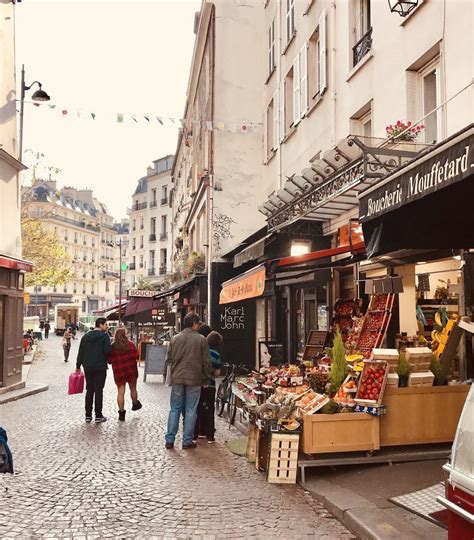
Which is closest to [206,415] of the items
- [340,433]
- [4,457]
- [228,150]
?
[340,433]

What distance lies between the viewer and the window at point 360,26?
11406mm

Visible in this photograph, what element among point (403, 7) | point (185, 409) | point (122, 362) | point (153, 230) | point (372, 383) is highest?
point (153, 230)

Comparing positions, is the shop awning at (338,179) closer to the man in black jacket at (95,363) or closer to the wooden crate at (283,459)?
the wooden crate at (283,459)

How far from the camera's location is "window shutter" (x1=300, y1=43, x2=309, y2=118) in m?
14.3

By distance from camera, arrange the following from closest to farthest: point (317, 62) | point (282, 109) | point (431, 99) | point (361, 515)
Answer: point (361, 515), point (431, 99), point (317, 62), point (282, 109)

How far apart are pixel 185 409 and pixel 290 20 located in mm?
12154

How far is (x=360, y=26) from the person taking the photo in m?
11.8

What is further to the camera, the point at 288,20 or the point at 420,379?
the point at 288,20

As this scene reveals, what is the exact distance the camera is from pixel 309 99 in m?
14.2

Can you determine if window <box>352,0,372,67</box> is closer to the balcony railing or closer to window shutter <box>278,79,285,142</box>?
the balcony railing

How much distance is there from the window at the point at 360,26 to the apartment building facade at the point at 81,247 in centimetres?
7125

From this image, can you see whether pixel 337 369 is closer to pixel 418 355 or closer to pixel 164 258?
pixel 418 355

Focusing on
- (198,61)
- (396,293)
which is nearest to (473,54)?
(396,293)

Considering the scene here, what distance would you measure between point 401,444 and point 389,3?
6.72 meters
